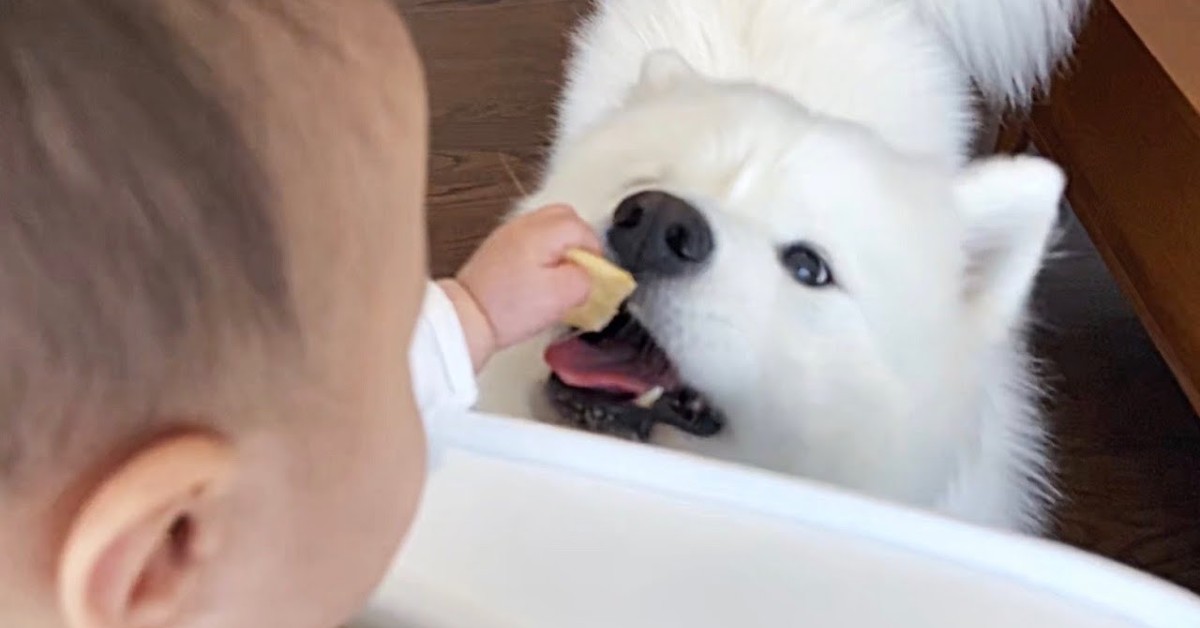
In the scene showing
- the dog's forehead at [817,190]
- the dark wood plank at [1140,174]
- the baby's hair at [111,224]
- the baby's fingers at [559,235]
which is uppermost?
the baby's hair at [111,224]

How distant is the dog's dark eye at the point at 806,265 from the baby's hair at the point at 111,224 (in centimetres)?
54

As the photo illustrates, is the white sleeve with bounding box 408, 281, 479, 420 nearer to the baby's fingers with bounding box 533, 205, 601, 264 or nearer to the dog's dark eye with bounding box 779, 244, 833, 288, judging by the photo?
the baby's fingers with bounding box 533, 205, 601, 264

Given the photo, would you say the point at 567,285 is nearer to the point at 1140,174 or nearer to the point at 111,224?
the point at 111,224

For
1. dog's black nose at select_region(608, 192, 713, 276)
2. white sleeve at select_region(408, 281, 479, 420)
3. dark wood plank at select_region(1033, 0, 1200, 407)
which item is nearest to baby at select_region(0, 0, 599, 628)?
white sleeve at select_region(408, 281, 479, 420)

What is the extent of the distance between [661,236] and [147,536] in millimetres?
487

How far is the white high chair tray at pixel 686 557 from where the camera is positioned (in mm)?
705

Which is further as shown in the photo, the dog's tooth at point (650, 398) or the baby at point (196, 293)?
the dog's tooth at point (650, 398)

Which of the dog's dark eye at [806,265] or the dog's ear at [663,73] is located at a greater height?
the dog's ear at [663,73]

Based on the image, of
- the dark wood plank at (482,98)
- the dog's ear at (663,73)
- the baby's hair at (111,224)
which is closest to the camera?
the baby's hair at (111,224)

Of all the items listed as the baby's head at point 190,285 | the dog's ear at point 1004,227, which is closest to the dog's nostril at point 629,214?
the dog's ear at point 1004,227

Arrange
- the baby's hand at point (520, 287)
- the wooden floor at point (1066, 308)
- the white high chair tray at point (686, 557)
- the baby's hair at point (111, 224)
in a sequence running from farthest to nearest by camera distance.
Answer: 1. the wooden floor at point (1066, 308)
2. the baby's hand at point (520, 287)
3. the white high chair tray at point (686, 557)
4. the baby's hair at point (111, 224)

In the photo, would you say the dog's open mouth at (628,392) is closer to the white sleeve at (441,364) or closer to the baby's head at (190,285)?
the white sleeve at (441,364)

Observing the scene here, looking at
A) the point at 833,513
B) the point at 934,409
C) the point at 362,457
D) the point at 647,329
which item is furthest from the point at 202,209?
the point at 934,409

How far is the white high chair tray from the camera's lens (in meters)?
0.71
